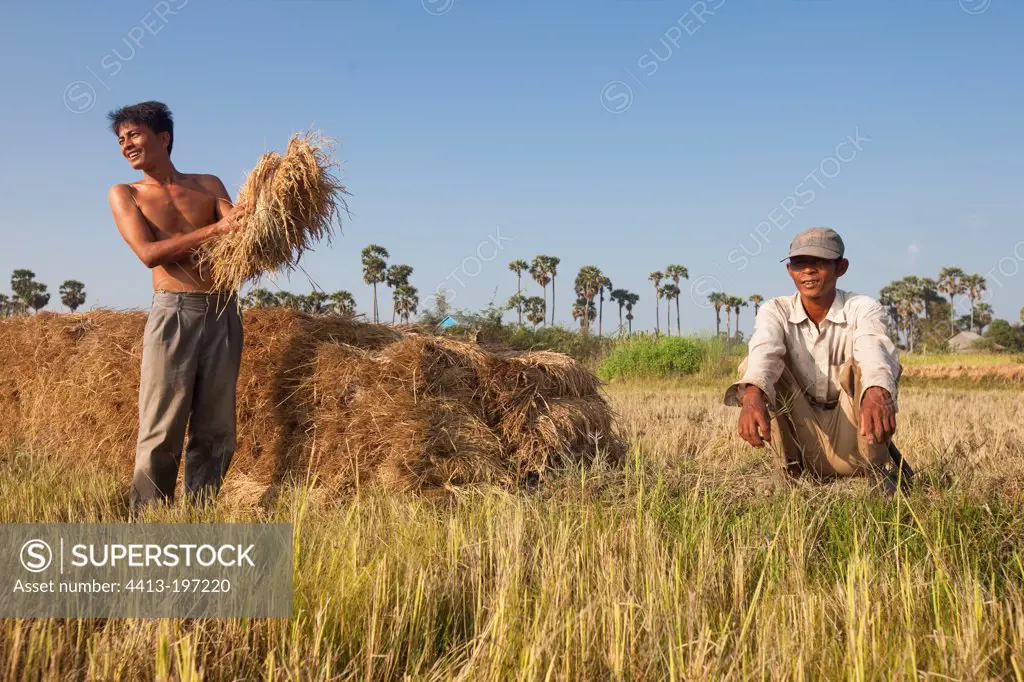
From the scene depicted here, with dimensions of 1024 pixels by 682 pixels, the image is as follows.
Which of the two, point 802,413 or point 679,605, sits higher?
point 802,413

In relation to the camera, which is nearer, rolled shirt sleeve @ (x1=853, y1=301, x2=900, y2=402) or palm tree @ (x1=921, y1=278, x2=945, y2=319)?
rolled shirt sleeve @ (x1=853, y1=301, x2=900, y2=402)

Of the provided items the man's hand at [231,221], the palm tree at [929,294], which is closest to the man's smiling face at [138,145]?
the man's hand at [231,221]

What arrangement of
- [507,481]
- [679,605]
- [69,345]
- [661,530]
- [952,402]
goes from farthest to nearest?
[952,402]
[69,345]
[507,481]
[661,530]
[679,605]

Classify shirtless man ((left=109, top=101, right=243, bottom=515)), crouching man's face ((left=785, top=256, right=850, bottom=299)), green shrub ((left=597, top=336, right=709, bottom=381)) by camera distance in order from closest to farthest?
1. shirtless man ((left=109, top=101, right=243, bottom=515))
2. crouching man's face ((left=785, top=256, right=850, bottom=299))
3. green shrub ((left=597, top=336, right=709, bottom=381))

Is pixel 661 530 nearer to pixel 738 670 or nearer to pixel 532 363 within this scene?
pixel 738 670

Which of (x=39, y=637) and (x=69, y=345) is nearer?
(x=39, y=637)

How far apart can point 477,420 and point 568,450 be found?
23.0 inches

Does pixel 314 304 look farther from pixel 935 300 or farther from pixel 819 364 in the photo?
pixel 935 300

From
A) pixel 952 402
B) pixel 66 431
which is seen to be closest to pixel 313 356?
pixel 66 431

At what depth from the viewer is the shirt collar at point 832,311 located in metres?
4.26

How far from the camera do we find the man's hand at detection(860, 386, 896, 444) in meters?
3.38

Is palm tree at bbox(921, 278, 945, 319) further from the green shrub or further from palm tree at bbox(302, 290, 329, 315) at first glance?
palm tree at bbox(302, 290, 329, 315)

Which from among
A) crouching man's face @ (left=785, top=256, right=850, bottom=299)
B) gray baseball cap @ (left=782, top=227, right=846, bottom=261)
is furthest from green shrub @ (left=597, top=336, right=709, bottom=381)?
gray baseball cap @ (left=782, top=227, right=846, bottom=261)

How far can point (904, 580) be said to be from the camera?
2.26 meters
